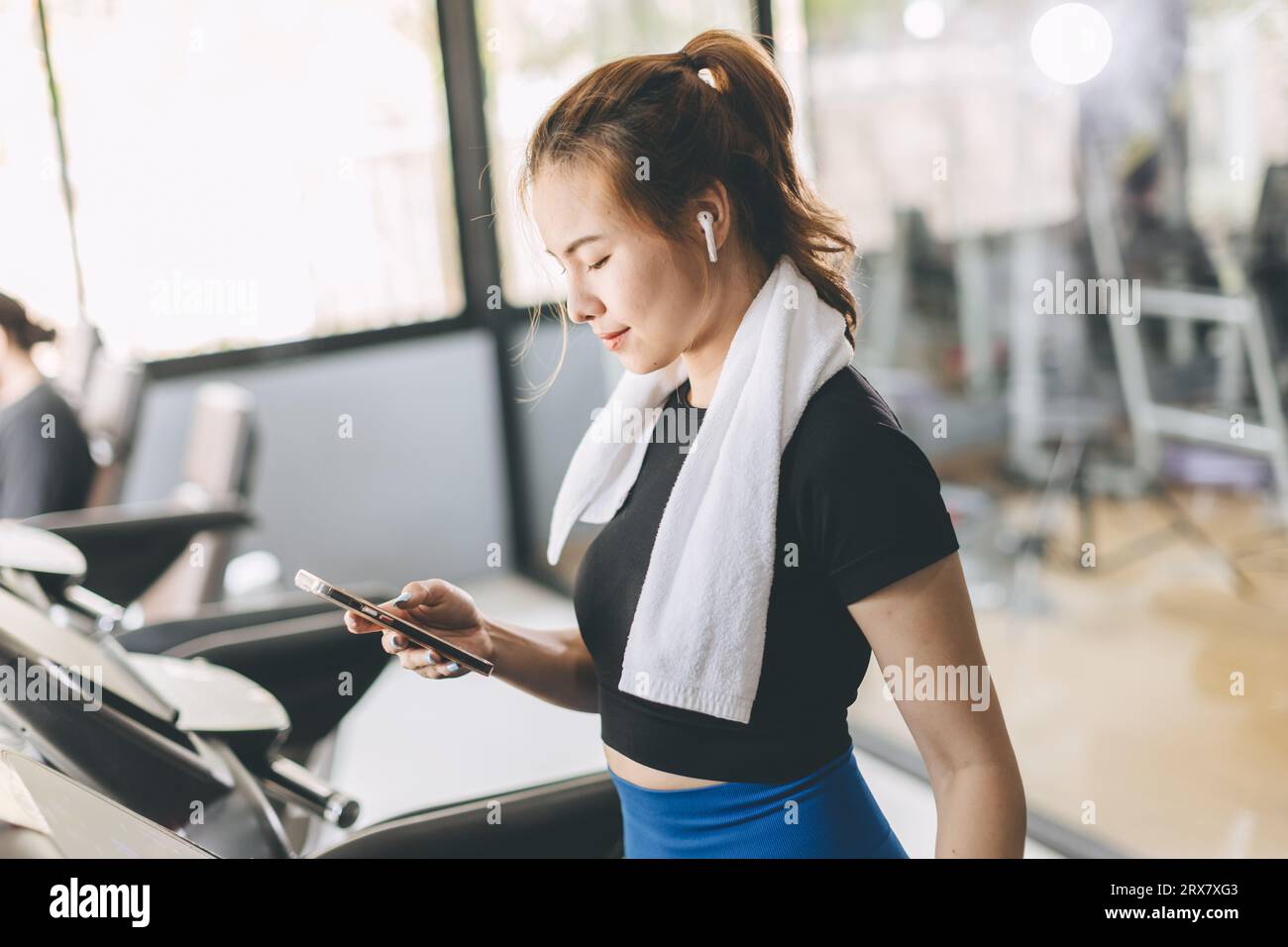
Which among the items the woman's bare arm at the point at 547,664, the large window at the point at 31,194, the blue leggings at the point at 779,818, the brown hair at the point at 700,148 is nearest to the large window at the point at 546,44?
the large window at the point at 31,194

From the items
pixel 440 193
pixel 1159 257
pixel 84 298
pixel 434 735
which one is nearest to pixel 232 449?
pixel 434 735

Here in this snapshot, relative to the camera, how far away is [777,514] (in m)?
0.83

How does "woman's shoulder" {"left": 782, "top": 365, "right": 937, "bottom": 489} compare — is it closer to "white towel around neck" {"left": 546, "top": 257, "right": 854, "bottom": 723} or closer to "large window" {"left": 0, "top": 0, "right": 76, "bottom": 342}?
"white towel around neck" {"left": 546, "top": 257, "right": 854, "bottom": 723}

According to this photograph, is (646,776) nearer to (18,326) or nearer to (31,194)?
(18,326)

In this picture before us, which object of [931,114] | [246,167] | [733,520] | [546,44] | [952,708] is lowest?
[952,708]

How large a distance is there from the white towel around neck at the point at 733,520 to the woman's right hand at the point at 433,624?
16 centimetres

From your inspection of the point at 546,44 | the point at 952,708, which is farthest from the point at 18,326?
the point at 952,708

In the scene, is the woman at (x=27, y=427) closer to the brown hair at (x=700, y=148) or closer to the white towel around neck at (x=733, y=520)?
the brown hair at (x=700, y=148)

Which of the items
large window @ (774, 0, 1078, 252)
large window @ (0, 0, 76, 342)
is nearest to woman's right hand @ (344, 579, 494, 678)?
large window @ (774, 0, 1078, 252)

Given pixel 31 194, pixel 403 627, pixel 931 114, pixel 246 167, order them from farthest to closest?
pixel 246 167 < pixel 31 194 < pixel 931 114 < pixel 403 627

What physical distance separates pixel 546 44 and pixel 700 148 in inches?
98.3

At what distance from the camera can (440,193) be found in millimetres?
3723
